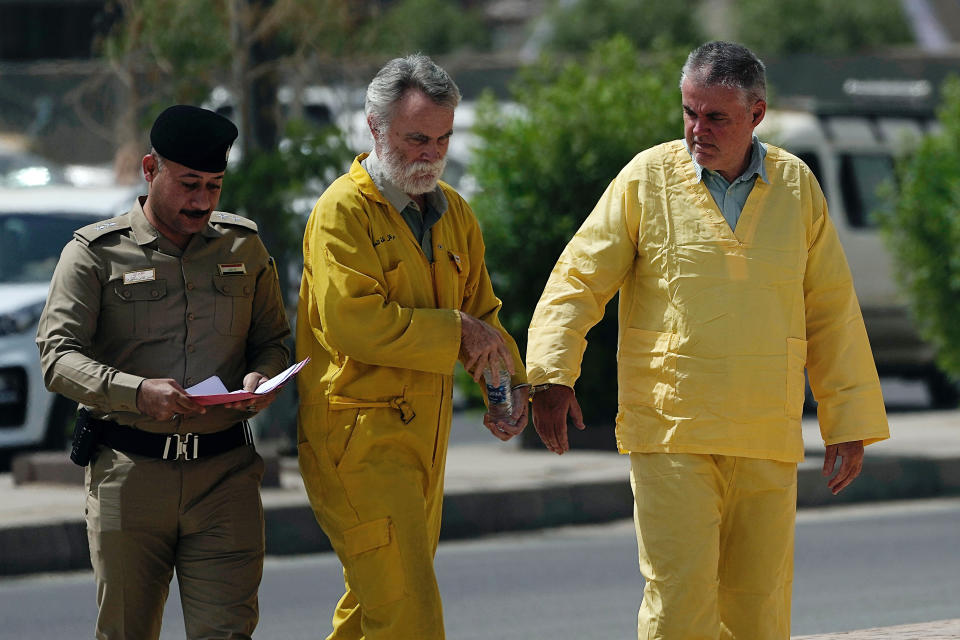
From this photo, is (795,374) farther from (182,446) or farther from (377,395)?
(182,446)

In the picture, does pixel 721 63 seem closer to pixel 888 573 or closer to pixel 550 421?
pixel 550 421

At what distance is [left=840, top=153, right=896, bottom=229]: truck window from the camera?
15.0 metres

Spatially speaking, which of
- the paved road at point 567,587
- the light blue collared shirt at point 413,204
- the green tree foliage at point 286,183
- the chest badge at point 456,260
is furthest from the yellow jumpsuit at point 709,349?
the green tree foliage at point 286,183

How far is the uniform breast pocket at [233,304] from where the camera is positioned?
4.24 meters

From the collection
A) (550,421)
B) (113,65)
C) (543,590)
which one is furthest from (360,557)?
(113,65)

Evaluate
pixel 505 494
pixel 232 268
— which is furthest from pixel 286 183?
pixel 232 268

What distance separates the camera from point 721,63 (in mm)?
4383

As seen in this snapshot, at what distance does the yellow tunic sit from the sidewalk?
4179mm

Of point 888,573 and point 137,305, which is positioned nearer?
point 137,305

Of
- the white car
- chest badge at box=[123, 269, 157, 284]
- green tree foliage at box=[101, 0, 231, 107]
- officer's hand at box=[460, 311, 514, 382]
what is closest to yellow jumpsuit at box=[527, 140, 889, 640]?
officer's hand at box=[460, 311, 514, 382]

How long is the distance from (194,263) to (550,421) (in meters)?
0.99

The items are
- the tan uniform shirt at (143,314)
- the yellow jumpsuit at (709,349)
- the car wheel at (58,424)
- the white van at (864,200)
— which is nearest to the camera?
the tan uniform shirt at (143,314)

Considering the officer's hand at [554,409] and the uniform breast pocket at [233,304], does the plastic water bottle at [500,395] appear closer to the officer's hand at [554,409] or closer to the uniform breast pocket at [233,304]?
the officer's hand at [554,409]

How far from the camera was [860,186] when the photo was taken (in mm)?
15031
